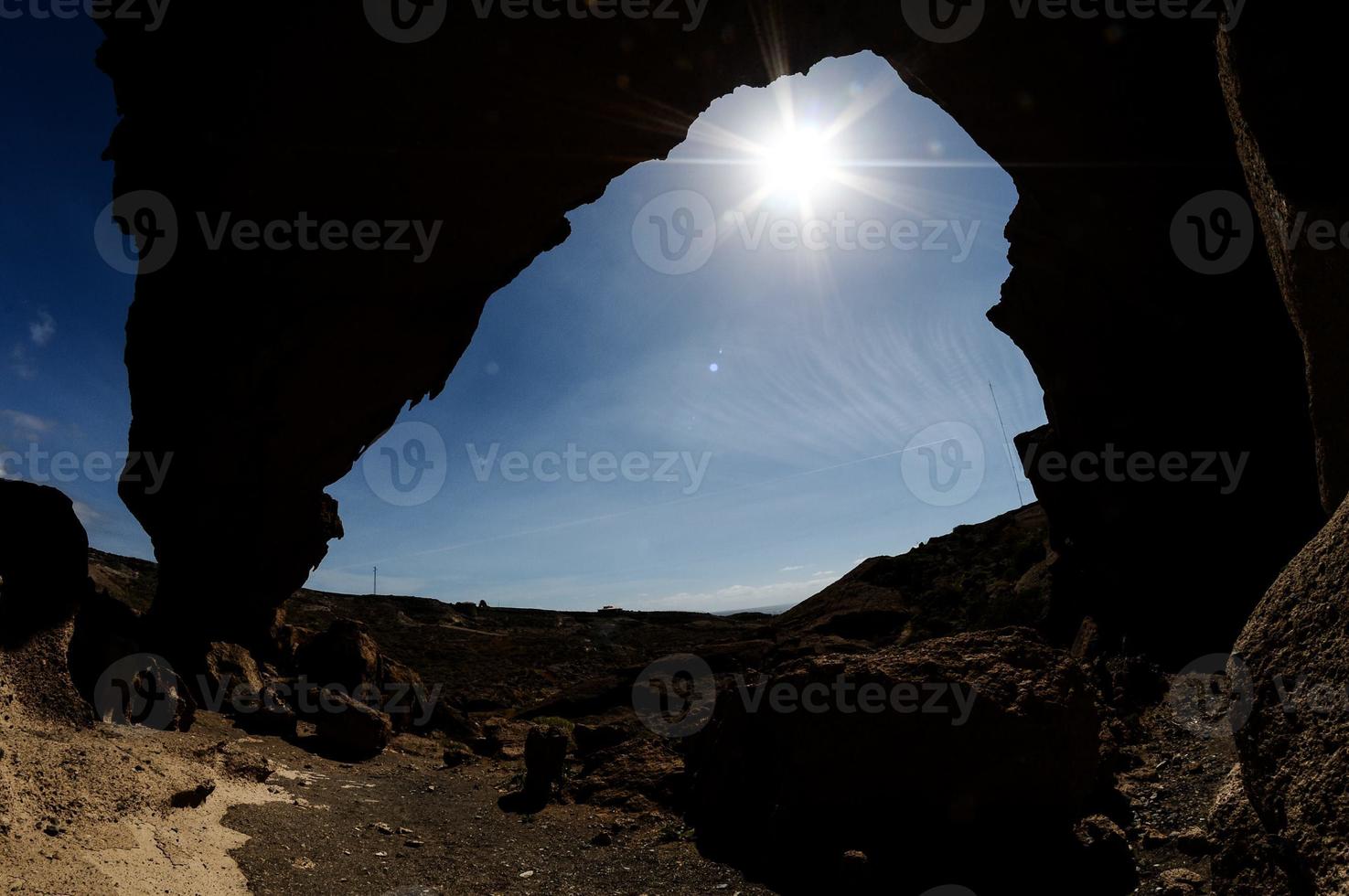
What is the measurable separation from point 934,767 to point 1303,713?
140 inches

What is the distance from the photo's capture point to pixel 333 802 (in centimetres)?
820

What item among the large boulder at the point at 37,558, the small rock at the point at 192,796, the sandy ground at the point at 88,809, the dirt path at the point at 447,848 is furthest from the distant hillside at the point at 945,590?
the large boulder at the point at 37,558

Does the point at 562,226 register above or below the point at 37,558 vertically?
above

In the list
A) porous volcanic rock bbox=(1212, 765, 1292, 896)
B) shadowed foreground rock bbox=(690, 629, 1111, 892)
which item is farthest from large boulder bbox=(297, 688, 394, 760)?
porous volcanic rock bbox=(1212, 765, 1292, 896)

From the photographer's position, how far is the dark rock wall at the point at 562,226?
415 inches

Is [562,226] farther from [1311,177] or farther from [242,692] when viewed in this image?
[1311,177]

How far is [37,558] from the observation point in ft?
22.8

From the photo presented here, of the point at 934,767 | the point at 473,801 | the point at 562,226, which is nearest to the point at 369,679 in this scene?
the point at 473,801

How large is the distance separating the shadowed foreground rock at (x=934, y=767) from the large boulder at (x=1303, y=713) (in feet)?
8.74

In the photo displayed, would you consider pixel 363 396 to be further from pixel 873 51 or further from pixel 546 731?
pixel 873 51

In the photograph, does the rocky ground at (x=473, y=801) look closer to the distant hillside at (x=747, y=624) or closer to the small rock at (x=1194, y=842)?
the small rock at (x=1194, y=842)

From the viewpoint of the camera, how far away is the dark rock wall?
34.6 feet

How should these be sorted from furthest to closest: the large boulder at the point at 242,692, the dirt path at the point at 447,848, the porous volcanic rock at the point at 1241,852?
the large boulder at the point at 242,692
the dirt path at the point at 447,848
the porous volcanic rock at the point at 1241,852

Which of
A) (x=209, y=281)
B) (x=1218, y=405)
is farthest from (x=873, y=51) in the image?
(x=209, y=281)
